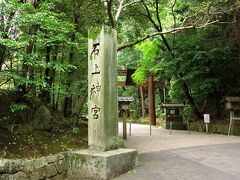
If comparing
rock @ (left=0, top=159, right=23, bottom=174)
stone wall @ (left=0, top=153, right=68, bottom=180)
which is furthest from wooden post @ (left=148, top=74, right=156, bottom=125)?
rock @ (left=0, top=159, right=23, bottom=174)

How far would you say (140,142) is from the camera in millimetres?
10570

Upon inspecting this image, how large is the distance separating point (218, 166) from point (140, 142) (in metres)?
4.40

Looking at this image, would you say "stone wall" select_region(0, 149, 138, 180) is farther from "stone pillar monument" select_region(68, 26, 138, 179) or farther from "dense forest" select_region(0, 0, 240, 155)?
"dense forest" select_region(0, 0, 240, 155)

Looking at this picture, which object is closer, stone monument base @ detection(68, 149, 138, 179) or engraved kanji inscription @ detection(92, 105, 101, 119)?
stone monument base @ detection(68, 149, 138, 179)

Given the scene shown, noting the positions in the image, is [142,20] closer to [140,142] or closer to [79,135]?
[140,142]

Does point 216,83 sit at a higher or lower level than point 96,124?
higher

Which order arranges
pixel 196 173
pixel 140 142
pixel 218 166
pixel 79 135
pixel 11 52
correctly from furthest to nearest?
pixel 140 142, pixel 79 135, pixel 11 52, pixel 218 166, pixel 196 173

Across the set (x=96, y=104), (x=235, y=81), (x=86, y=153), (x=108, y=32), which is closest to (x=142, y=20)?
(x=235, y=81)

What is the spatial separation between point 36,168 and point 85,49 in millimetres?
3622

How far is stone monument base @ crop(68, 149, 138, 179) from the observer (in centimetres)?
591

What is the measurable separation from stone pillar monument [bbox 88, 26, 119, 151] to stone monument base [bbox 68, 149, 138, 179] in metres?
0.32

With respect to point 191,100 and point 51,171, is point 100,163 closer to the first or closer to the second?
point 51,171

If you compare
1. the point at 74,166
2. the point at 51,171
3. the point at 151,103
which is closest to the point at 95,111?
the point at 74,166

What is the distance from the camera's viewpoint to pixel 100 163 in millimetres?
5926
